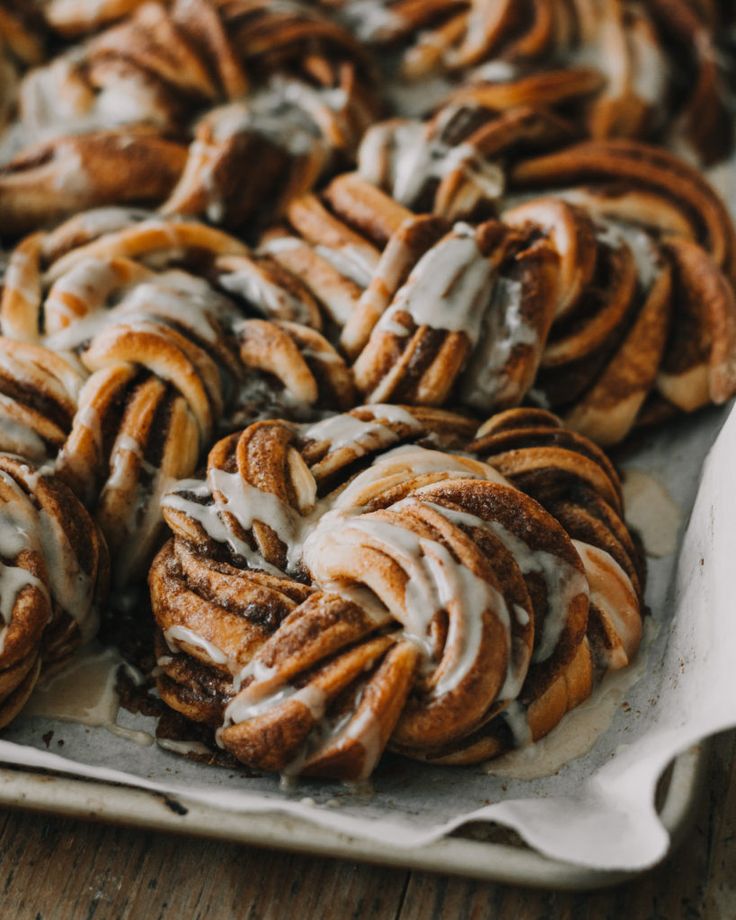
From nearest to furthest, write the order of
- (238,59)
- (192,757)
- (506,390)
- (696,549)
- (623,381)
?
(192,757), (696,549), (506,390), (623,381), (238,59)

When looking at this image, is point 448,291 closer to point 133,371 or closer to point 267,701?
point 133,371

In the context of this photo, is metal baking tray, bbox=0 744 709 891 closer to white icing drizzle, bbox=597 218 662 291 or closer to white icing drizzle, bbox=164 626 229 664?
white icing drizzle, bbox=164 626 229 664

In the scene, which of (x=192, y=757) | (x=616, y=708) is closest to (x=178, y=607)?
(x=192, y=757)

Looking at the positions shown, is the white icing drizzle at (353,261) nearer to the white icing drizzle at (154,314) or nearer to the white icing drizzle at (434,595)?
the white icing drizzle at (154,314)

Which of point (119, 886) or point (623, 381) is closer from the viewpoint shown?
point (119, 886)

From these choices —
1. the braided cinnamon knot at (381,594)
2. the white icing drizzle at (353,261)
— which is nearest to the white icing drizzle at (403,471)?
the braided cinnamon knot at (381,594)

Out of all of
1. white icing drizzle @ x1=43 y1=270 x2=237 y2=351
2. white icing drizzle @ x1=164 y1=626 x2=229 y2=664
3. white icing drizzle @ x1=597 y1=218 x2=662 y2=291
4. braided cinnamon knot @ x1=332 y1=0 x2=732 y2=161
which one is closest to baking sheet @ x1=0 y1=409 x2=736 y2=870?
white icing drizzle @ x1=164 y1=626 x2=229 y2=664

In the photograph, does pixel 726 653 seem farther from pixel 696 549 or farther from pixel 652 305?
pixel 652 305
